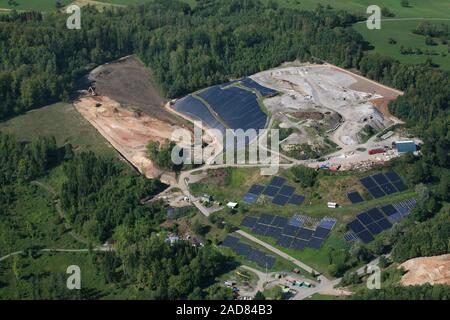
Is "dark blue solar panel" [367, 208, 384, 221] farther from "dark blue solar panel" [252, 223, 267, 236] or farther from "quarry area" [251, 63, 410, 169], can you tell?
"dark blue solar panel" [252, 223, 267, 236]

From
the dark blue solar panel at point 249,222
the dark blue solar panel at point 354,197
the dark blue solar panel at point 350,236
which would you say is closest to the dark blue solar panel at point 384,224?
the dark blue solar panel at point 350,236

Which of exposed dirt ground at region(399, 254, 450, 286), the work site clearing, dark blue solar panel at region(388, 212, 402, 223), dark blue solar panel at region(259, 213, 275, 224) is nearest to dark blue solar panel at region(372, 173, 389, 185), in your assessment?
the work site clearing

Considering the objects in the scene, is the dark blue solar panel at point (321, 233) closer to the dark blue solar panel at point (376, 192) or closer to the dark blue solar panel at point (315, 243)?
the dark blue solar panel at point (315, 243)

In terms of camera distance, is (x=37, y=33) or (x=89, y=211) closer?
(x=89, y=211)

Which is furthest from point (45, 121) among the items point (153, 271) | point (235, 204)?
point (153, 271)

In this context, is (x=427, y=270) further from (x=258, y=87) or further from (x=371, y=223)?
(x=258, y=87)

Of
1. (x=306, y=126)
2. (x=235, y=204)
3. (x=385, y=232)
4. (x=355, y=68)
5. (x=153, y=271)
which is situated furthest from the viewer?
(x=355, y=68)

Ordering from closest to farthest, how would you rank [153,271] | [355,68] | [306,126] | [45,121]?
[153,271]
[306,126]
[45,121]
[355,68]

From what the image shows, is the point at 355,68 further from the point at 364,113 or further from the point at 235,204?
the point at 235,204
